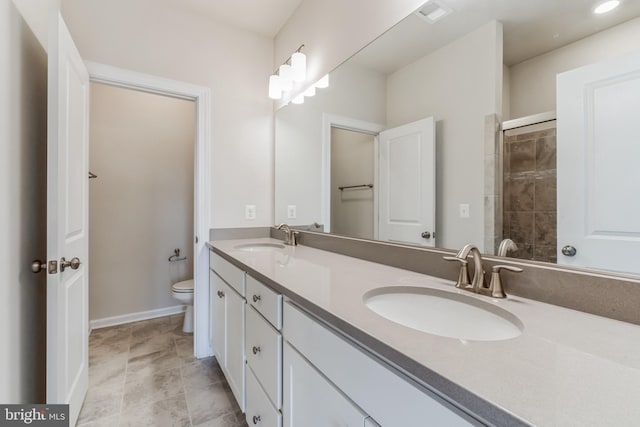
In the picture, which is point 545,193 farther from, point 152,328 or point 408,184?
point 152,328

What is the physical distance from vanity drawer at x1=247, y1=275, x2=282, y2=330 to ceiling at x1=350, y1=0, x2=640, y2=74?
109 cm

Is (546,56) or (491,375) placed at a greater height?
(546,56)

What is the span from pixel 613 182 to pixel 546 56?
400mm

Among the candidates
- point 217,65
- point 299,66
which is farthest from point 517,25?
point 217,65

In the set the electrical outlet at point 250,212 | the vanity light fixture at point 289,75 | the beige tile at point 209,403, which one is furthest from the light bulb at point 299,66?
the beige tile at point 209,403

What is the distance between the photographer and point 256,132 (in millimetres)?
2301

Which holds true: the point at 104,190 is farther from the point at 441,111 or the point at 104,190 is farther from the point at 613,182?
the point at 613,182

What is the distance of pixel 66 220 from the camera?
4.12 ft

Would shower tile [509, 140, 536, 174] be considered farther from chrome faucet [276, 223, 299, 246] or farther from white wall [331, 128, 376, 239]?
chrome faucet [276, 223, 299, 246]

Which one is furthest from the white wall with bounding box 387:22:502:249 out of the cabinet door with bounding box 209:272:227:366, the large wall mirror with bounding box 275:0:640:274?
the cabinet door with bounding box 209:272:227:366

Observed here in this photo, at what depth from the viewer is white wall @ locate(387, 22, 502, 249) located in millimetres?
983

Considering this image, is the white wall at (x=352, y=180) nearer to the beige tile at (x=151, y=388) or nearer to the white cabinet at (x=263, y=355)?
the white cabinet at (x=263, y=355)

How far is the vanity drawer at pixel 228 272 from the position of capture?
1.36 m

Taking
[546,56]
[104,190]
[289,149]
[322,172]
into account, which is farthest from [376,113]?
[104,190]
